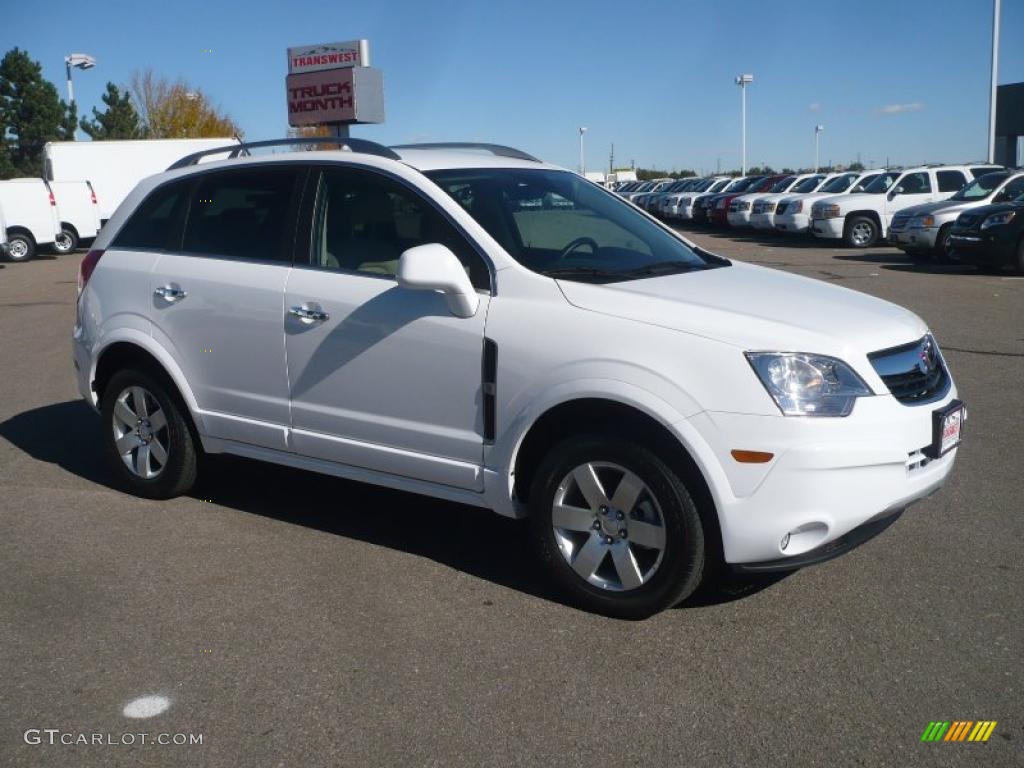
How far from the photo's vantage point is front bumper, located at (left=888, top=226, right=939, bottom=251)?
18.1 metres

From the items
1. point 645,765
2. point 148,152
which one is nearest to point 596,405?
point 645,765

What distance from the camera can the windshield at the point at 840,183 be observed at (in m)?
26.0

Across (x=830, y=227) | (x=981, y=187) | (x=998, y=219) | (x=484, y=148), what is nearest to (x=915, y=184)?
(x=830, y=227)

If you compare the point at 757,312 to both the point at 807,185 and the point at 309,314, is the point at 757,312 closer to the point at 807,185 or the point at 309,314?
the point at 309,314

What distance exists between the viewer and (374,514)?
18.5 ft

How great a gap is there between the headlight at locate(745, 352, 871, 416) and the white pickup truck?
20.1 m

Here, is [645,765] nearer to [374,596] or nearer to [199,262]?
[374,596]

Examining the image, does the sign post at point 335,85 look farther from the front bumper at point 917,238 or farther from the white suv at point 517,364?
the white suv at point 517,364

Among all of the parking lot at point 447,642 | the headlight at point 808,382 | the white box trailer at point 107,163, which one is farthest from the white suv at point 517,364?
the white box trailer at point 107,163

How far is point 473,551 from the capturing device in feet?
16.6

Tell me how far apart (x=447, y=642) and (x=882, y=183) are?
71.3ft

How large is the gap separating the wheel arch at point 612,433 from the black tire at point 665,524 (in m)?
0.04
